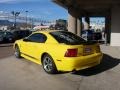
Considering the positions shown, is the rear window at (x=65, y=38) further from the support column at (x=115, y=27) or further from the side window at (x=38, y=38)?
the support column at (x=115, y=27)

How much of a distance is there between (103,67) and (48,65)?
2296 millimetres

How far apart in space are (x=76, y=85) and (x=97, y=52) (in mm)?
2074

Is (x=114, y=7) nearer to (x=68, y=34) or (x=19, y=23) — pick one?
(x=68, y=34)

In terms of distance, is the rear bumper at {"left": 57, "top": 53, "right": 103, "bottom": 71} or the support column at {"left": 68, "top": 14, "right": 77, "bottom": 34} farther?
the support column at {"left": 68, "top": 14, "right": 77, "bottom": 34}

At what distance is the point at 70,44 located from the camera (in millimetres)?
8578

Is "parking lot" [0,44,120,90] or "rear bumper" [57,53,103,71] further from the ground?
Result: "rear bumper" [57,53,103,71]

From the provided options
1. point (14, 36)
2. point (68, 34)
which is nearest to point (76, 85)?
point (68, 34)

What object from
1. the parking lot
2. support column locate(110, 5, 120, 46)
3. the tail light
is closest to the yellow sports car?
the tail light

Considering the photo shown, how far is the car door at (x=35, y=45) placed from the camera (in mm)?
9586

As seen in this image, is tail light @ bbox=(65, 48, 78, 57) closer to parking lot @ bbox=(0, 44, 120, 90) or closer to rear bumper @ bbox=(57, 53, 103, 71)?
rear bumper @ bbox=(57, 53, 103, 71)

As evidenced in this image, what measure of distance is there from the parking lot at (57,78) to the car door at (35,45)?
0.50 meters

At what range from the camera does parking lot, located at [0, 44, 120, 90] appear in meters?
7.43

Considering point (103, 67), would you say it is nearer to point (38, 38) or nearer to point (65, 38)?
point (65, 38)

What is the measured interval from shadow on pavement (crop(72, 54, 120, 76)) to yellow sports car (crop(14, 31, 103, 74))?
358 millimetres
